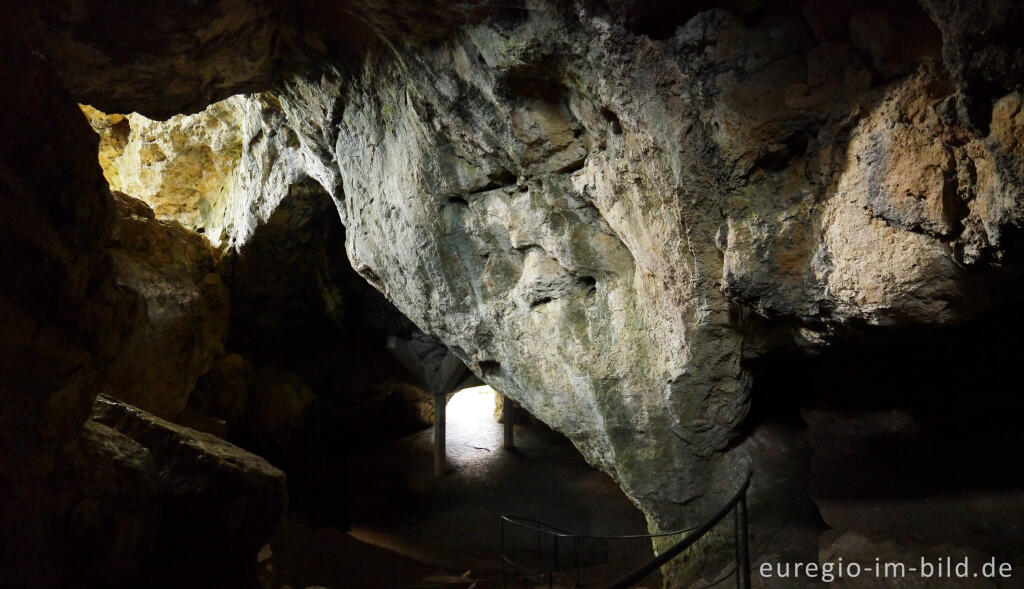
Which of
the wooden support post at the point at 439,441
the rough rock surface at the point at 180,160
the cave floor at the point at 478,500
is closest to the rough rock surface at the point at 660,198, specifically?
the cave floor at the point at 478,500

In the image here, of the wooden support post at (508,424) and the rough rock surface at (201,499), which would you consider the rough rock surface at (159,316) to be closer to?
the rough rock surface at (201,499)

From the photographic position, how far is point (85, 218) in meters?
2.81

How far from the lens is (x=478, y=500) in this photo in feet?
37.5

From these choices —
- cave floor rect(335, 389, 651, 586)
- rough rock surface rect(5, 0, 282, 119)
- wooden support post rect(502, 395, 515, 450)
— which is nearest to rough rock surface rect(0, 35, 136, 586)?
rough rock surface rect(5, 0, 282, 119)

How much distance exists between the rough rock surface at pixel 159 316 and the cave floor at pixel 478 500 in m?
3.83

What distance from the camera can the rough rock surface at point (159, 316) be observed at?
7048 mm

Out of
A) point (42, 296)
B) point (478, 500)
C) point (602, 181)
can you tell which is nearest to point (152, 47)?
point (42, 296)

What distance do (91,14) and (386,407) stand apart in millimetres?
12253

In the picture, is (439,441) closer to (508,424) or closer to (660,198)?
(508,424)

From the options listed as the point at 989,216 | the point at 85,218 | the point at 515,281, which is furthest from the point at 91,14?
the point at 989,216

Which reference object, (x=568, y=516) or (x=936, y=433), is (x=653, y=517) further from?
(x=568, y=516)

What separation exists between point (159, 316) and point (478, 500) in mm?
6402

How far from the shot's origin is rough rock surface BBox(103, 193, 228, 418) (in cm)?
705

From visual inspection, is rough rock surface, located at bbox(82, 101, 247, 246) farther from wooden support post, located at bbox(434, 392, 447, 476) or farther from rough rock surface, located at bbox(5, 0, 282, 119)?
wooden support post, located at bbox(434, 392, 447, 476)
